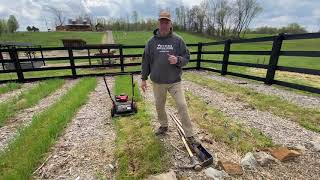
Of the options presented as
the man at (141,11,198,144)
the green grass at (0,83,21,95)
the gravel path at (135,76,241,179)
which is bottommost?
the green grass at (0,83,21,95)

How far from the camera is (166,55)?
3.30m

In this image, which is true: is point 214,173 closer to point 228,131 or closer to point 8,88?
point 228,131

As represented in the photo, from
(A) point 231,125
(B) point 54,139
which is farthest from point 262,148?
(B) point 54,139

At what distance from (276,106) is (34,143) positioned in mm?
4955

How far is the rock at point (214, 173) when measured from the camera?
2719 millimetres

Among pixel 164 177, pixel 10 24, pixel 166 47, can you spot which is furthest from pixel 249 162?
pixel 10 24

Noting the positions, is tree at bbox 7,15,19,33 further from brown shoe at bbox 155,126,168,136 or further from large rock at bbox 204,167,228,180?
large rock at bbox 204,167,228,180

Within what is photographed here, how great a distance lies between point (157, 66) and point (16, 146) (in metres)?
2.49

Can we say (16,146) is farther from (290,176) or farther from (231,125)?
(290,176)

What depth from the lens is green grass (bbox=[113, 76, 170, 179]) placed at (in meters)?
2.83

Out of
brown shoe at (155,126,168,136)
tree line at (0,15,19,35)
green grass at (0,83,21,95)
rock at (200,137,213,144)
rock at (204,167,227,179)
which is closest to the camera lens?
rock at (204,167,227,179)

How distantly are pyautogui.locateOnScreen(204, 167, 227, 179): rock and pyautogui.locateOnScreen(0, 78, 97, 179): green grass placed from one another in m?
2.22

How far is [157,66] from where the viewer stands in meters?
3.38

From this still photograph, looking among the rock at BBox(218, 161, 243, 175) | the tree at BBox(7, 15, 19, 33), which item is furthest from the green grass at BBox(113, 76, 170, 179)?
the tree at BBox(7, 15, 19, 33)
